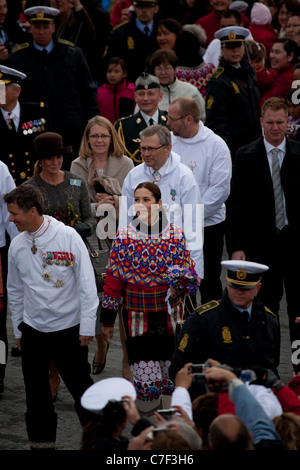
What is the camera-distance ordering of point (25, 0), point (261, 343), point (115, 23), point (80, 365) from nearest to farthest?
point (261, 343)
point (80, 365)
point (25, 0)
point (115, 23)

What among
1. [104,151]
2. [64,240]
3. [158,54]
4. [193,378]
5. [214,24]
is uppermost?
[214,24]

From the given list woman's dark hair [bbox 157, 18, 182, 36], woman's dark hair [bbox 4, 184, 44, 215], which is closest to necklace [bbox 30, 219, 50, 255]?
woman's dark hair [bbox 4, 184, 44, 215]

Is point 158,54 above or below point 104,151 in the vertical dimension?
above

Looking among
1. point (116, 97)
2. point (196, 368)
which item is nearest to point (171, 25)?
point (116, 97)

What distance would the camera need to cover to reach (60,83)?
11.6 metres

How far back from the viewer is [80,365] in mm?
7242

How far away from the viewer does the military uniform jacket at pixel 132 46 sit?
13664mm

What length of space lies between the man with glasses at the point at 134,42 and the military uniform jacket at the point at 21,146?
13.7 ft

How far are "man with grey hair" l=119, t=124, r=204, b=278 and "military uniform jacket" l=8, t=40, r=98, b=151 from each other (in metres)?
3.08
